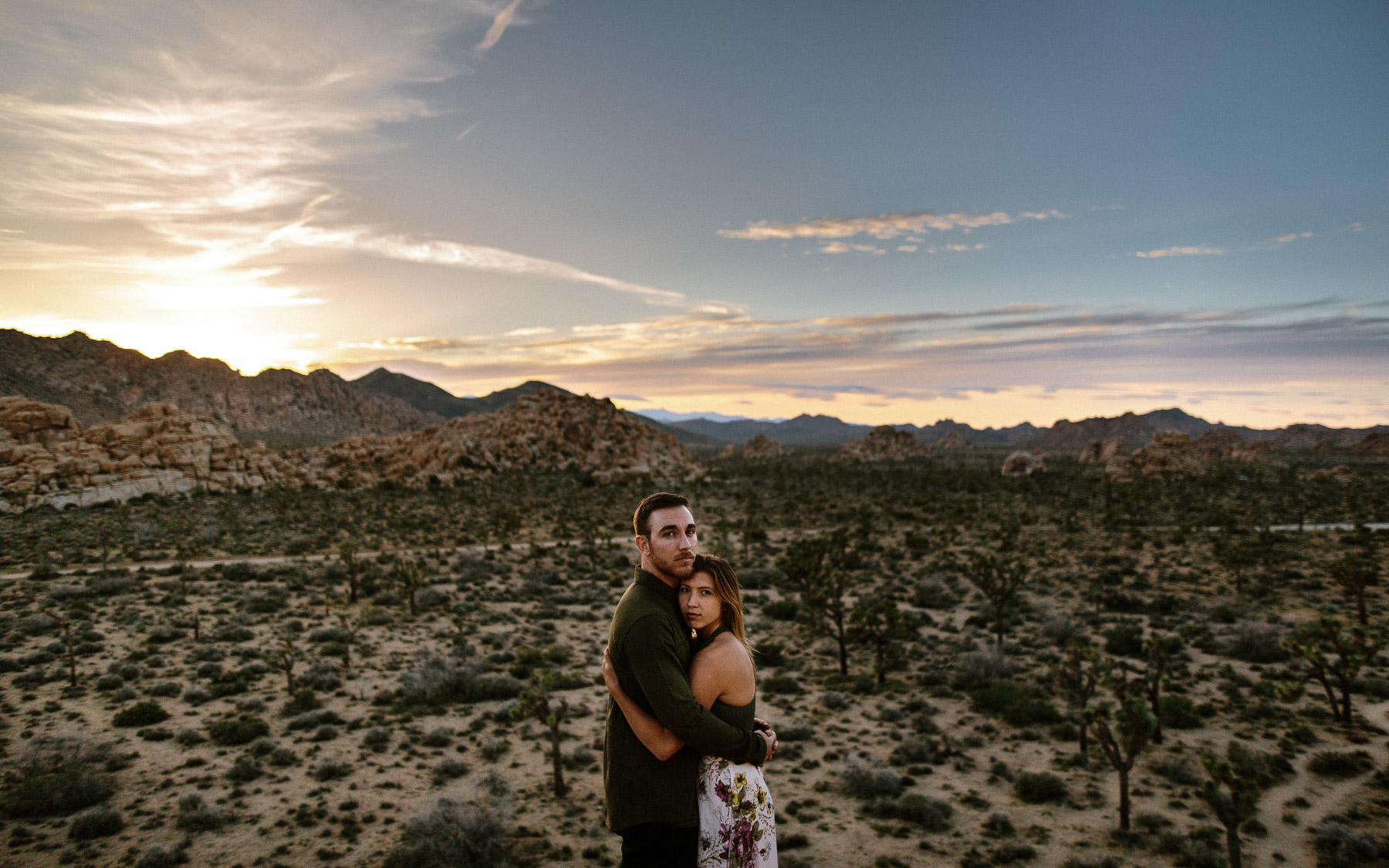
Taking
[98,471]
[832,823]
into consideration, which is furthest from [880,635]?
[98,471]

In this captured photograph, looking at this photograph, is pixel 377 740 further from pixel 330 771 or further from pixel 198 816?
pixel 198 816

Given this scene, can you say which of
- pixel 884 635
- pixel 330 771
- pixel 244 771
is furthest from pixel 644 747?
pixel 884 635

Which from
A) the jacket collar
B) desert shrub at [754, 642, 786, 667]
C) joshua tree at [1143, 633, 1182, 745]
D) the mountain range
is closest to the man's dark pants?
the jacket collar

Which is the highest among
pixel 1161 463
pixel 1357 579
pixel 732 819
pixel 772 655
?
pixel 1161 463

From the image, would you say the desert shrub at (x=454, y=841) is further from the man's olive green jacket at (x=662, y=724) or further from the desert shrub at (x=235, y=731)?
the man's olive green jacket at (x=662, y=724)

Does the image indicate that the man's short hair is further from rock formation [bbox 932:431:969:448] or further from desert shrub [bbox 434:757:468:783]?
rock formation [bbox 932:431:969:448]

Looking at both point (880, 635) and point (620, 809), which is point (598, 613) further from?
point (620, 809)

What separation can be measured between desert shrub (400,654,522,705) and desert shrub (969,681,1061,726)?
39.6ft

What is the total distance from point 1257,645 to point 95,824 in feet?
88.6

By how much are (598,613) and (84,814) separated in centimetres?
1627

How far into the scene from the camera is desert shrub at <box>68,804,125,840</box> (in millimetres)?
9703

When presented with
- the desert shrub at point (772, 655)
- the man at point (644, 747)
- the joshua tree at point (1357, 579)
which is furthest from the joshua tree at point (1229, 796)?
the joshua tree at point (1357, 579)

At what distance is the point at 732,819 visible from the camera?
3461mm

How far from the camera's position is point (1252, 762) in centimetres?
1245
